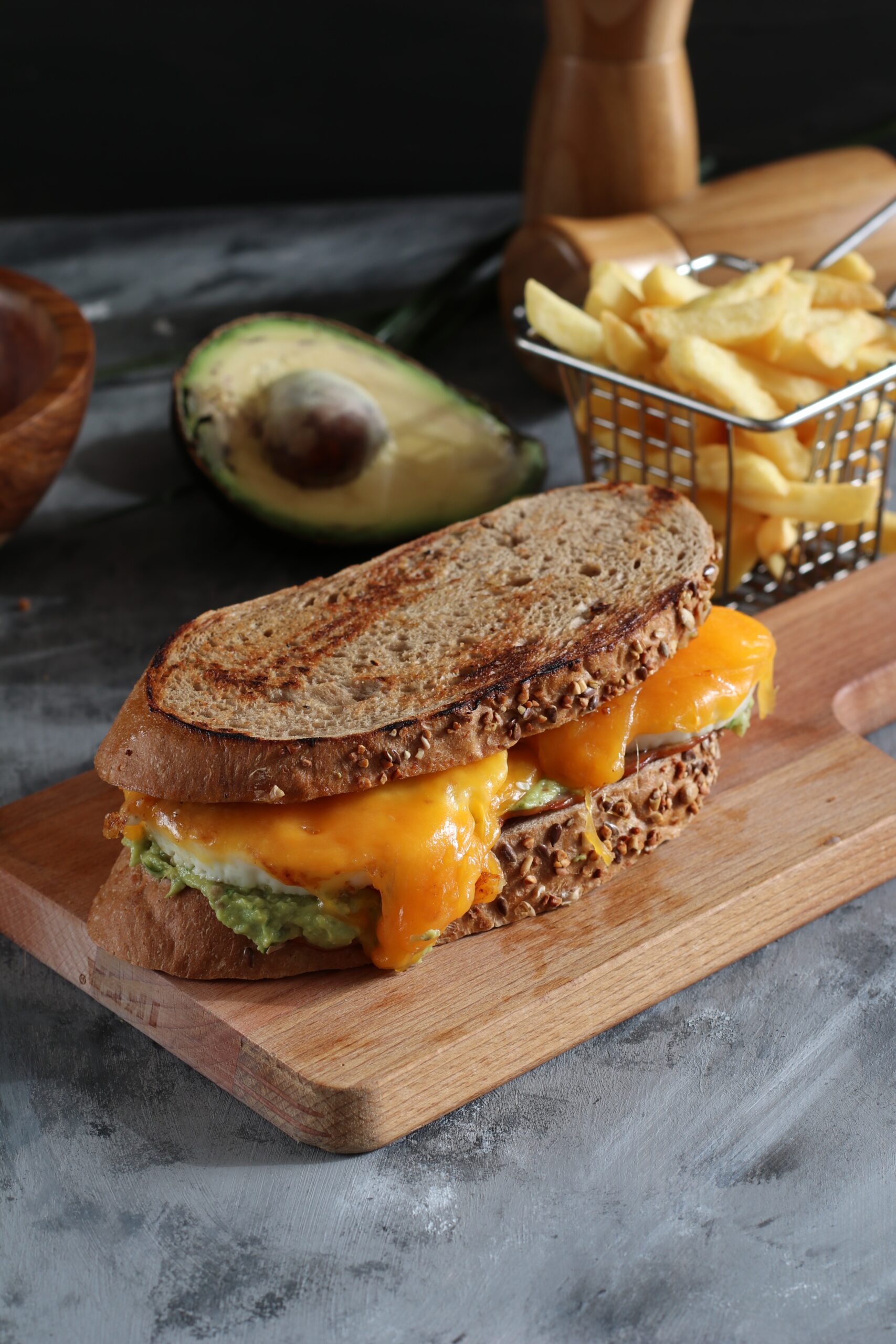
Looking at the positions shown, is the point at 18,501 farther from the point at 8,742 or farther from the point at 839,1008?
the point at 839,1008

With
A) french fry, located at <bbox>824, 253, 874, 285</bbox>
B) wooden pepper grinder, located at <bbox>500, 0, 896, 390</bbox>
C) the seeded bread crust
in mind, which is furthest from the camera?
wooden pepper grinder, located at <bbox>500, 0, 896, 390</bbox>

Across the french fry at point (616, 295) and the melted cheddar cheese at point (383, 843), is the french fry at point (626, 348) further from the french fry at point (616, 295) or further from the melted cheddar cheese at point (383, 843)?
the melted cheddar cheese at point (383, 843)

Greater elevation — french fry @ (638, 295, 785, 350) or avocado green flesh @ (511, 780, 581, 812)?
french fry @ (638, 295, 785, 350)

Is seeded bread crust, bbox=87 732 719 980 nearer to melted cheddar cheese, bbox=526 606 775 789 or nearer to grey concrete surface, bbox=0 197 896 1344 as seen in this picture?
melted cheddar cheese, bbox=526 606 775 789

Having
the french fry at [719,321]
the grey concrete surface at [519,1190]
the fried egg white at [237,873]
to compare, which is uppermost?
the french fry at [719,321]

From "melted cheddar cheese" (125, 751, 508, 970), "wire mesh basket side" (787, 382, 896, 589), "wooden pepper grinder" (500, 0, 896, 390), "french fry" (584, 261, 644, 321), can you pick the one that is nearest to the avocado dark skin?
"french fry" (584, 261, 644, 321)

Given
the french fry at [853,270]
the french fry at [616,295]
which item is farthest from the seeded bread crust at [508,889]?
the french fry at [853,270]

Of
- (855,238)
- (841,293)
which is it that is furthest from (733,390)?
(855,238)

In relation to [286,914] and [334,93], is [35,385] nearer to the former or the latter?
[286,914]
